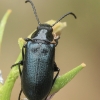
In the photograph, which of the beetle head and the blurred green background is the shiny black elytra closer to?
the beetle head

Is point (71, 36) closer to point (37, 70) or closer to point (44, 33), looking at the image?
point (44, 33)


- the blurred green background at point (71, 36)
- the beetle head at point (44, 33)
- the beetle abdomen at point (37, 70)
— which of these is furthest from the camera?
the blurred green background at point (71, 36)

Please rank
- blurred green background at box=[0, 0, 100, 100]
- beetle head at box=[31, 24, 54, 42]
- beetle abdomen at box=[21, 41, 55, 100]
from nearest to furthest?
beetle abdomen at box=[21, 41, 55, 100]
beetle head at box=[31, 24, 54, 42]
blurred green background at box=[0, 0, 100, 100]

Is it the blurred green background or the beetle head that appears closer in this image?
the beetle head

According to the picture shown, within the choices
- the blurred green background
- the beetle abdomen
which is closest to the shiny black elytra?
the beetle abdomen

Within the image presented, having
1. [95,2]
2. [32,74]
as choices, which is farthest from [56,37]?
[95,2]

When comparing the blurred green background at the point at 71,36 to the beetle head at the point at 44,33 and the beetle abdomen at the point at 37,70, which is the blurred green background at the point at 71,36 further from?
the beetle abdomen at the point at 37,70

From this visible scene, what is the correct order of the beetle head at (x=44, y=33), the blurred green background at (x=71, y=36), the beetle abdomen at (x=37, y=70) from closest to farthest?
the beetle abdomen at (x=37, y=70) → the beetle head at (x=44, y=33) → the blurred green background at (x=71, y=36)

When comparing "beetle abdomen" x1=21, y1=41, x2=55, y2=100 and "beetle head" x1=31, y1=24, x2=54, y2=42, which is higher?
"beetle head" x1=31, y1=24, x2=54, y2=42

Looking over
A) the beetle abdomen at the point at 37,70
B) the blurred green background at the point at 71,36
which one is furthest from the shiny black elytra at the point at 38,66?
the blurred green background at the point at 71,36
